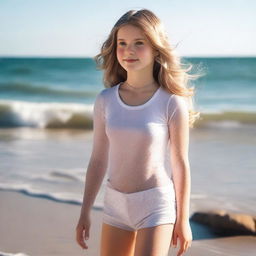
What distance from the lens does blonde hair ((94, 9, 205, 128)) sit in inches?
117

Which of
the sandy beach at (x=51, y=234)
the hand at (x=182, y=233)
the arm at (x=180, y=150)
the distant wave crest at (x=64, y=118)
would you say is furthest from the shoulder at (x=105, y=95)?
the distant wave crest at (x=64, y=118)

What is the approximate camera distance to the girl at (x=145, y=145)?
2.88 meters

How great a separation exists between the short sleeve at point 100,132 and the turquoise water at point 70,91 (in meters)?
5.83

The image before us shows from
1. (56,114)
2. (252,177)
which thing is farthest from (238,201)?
(56,114)

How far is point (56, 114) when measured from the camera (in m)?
14.3

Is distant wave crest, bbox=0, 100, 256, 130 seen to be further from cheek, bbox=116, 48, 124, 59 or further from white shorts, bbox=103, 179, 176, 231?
white shorts, bbox=103, 179, 176, 231

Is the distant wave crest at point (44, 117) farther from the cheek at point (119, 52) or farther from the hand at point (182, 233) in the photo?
the hand at point (182, 233)

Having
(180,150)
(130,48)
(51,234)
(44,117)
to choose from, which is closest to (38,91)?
(44,117)

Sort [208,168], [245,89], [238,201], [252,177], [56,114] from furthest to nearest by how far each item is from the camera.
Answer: [245,89] → [56,114] → [208,168] → [252,177] → [238,201]

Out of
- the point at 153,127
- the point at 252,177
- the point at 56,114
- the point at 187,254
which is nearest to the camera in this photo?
the point at 153,127

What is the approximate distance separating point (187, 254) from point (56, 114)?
10.1 m

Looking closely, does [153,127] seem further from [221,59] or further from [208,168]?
[221,59]

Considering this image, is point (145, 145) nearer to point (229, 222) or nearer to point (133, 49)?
point (133, 49)

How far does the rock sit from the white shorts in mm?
2109
